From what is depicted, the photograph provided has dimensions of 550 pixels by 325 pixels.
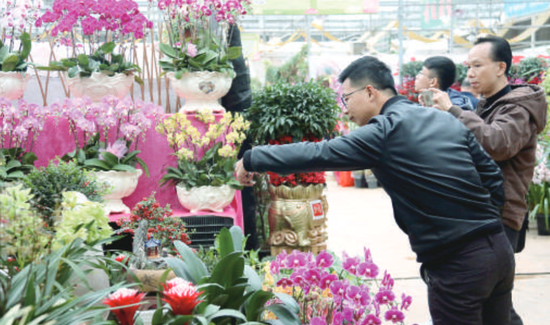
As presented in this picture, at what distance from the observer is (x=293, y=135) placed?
13.8 feet

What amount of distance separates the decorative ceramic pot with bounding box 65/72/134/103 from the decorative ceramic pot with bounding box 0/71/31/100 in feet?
0.84

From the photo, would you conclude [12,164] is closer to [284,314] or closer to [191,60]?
[191,60]

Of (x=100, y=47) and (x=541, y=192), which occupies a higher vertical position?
(x=100, y=47)

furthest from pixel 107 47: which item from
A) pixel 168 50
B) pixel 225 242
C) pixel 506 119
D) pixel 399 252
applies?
pixel 399 252

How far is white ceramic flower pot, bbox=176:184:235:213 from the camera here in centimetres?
325

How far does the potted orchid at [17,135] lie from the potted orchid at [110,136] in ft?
0.46

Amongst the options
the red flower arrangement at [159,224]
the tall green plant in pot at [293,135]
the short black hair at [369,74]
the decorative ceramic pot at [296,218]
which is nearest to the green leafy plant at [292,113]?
the tall green plant in pot at [293,135]

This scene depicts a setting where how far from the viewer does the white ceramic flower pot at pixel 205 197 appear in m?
3.25

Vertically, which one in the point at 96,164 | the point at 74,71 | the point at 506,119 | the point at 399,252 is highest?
the point at 74,71

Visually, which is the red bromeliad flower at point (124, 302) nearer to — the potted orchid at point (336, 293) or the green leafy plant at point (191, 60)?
the potted orchid at point (336, 293)

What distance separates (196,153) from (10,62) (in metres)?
1.16

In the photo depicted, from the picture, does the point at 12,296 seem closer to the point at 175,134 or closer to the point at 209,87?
the point at 175,134

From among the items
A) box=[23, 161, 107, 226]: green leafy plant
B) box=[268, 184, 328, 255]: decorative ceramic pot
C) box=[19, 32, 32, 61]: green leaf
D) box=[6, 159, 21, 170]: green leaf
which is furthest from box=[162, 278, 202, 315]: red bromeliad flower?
box=[268, 184, 328, 255]: decorative ceramic pot

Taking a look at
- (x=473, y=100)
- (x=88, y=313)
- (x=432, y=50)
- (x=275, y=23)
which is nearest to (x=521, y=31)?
(x=432, y=50)
